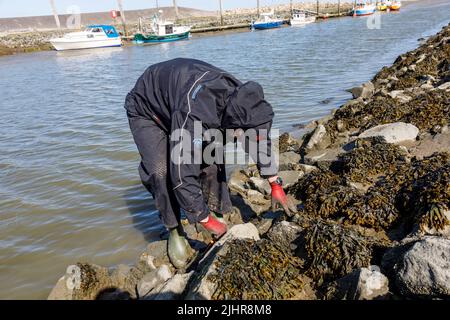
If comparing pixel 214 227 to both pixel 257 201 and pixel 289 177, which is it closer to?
pixel 257 201

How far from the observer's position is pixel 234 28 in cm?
4688

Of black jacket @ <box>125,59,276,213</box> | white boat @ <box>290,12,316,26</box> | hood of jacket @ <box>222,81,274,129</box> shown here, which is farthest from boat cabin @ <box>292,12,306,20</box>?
hood of jacket @ <box>222,81,274,129</box>

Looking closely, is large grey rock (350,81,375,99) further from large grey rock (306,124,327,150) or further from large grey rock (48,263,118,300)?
large grey rock (48,263,118,300)

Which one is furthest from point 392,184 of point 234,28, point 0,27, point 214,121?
point 0,27

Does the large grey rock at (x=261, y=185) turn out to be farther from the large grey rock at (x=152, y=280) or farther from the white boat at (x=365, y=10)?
the white boat at (x=365, y=10)

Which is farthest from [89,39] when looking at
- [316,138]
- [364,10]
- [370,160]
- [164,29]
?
[364,10]

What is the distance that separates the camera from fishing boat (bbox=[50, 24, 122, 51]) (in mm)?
34812

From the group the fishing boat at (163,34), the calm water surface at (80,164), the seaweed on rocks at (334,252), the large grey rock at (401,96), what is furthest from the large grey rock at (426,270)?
the fishing boat at (163,34)

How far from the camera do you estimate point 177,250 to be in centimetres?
384

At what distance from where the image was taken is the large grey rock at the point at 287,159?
5520 millimetres

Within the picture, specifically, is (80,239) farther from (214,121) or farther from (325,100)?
(325,100)

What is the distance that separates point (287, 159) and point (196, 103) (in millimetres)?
3408
